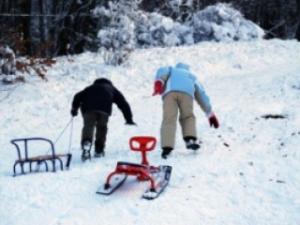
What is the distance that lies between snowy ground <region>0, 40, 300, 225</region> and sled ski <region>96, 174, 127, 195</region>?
0.09 metres

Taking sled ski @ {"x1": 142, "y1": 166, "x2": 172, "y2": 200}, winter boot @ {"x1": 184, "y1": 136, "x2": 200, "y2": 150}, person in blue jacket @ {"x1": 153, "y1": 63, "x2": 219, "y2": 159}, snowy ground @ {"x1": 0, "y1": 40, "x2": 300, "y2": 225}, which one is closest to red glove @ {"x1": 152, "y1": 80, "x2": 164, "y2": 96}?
person in blue jacket @ {"x1": 153, "y1": 63, "x2": 219, "y2": 159}

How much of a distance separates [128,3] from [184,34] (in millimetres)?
3897

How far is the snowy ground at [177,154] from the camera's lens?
21.6 feet

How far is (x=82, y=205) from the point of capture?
6.86 metres

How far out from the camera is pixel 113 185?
24.2 feet

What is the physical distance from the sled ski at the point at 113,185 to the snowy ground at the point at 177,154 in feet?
0.31

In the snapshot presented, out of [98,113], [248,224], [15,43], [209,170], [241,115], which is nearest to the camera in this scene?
[248,224]

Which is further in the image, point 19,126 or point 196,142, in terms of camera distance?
point 19,126

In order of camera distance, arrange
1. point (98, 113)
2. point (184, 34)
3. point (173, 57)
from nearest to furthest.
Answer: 1. point (98, 113)
2. point (173, 57)
3. point (184, 34)

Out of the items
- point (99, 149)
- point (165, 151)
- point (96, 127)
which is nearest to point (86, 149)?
point (99, 149)

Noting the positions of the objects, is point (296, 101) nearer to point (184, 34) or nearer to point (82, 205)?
point (82, 205)

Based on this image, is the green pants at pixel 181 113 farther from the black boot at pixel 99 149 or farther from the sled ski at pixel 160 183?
the sled ski at pixel 160 183

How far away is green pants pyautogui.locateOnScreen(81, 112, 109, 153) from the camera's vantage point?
8.89 metres

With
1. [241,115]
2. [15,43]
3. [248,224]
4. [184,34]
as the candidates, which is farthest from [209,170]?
[184,34]
